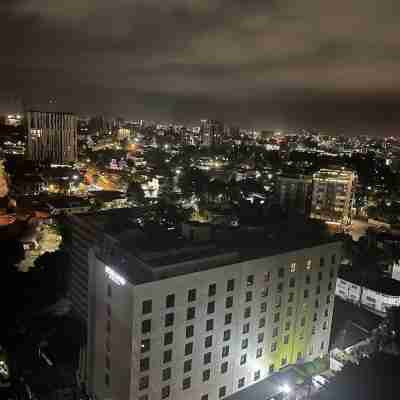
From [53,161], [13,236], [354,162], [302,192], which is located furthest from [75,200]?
[354,162]

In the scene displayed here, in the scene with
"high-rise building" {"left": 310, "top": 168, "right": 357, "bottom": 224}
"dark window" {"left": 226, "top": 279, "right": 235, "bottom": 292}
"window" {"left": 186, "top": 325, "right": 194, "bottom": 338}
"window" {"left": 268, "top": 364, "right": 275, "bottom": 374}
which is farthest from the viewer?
"high-rise building" {"left": 310, "top": 168, "right": 357, "bottom": 224}

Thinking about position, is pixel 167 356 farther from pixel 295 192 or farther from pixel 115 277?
pixel 295 192

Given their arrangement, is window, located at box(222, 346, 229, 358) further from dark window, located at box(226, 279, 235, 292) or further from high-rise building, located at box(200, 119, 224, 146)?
high-rise building, located at box(200, 119, 224, 146)

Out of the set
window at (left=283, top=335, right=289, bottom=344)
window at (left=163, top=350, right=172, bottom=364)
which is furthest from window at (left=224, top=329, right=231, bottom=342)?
window at (left=283, top=335, right=289, bottom=344)

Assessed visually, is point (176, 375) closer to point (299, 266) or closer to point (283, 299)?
point (283, 299)

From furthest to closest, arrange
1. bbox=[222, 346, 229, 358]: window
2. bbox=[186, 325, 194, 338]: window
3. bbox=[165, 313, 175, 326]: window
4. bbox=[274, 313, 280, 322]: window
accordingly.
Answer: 1. bbox=[274, 313, 280, 322]: window
2. bbox=[222, 346, 229, 358]: window
3. bbox=[186, 325, 194, 338]: window
4. bbox=[165, 313, 175, 326]: window

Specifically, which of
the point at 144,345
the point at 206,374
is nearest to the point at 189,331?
the point at 144,345

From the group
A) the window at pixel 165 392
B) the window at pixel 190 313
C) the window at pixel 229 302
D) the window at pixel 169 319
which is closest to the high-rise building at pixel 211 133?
the window at pixel 229 302

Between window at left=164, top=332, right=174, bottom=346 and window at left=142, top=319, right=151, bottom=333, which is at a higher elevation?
window at left=142, top=319, right=151, bottom=333

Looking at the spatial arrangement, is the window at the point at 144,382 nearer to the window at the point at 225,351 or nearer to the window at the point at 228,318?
the window at the point at 225,351
